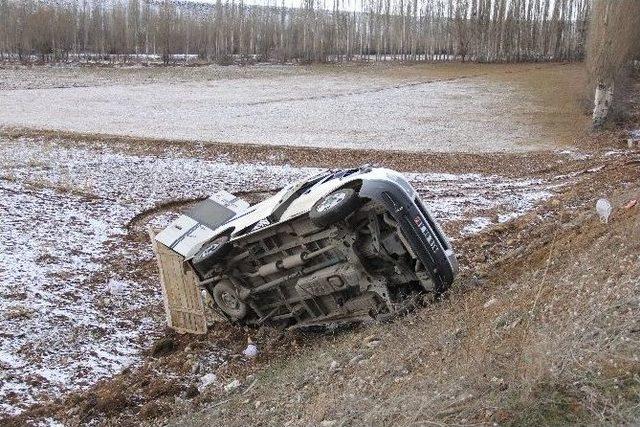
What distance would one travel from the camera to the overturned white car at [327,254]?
685 centimetres

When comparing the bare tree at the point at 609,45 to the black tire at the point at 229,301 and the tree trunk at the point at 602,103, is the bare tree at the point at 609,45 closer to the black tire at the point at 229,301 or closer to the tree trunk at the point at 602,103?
the tree trunk at the point at 602,103

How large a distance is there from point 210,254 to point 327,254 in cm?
136

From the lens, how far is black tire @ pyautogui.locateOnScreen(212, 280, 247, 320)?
812cm

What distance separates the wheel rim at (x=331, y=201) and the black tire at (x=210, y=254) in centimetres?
139

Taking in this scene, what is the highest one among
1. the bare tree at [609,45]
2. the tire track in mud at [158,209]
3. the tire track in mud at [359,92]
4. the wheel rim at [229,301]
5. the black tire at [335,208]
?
the bare tree at [609,45]

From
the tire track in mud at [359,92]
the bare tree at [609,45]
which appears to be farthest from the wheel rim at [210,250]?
the tire track in mud at [359,92]

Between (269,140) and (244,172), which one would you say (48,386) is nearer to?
(244,172)

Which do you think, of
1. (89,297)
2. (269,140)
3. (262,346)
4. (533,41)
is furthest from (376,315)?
(533,41)

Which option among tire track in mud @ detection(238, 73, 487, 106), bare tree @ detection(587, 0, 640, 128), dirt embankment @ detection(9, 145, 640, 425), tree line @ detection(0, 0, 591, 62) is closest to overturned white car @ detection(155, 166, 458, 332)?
dirt embankment @ detection(9, 145, 640, 425)

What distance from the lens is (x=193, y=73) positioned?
160 ft

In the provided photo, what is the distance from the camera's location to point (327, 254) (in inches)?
285

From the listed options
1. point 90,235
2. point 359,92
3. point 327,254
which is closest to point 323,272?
point 327,254

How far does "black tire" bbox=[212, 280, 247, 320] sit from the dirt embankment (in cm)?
25

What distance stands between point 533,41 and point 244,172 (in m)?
42.6
